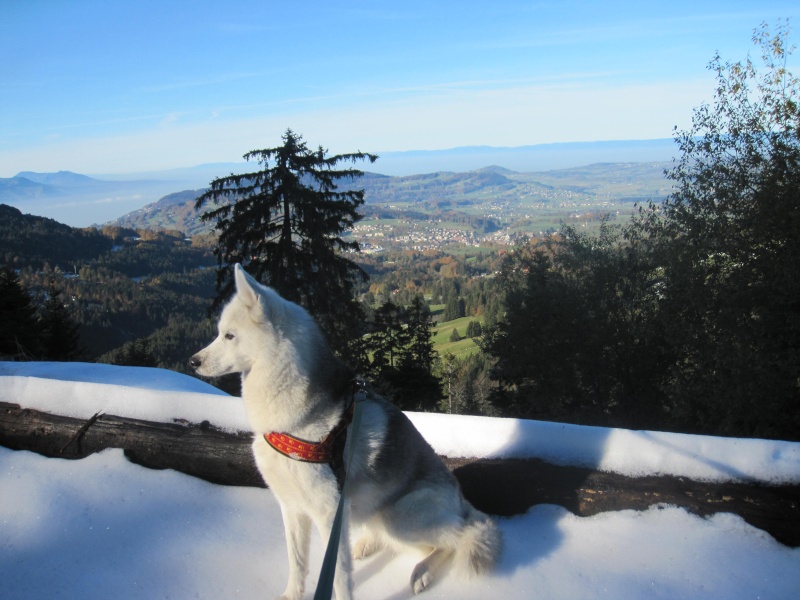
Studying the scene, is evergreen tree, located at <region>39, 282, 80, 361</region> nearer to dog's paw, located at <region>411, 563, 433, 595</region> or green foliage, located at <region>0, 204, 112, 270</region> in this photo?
dog's paw, located at <region>411, 563, 433, 595</region>

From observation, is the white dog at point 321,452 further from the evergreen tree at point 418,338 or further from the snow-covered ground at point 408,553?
the evergreen tree at point 418,338

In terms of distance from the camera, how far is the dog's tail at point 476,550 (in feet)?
9.59

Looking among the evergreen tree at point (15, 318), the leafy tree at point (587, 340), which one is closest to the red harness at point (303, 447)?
the leafy tree at point (587, 340)

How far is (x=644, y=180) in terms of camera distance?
329 ft

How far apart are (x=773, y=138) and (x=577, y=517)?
1324 centimetres

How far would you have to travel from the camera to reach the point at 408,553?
3.20 meters

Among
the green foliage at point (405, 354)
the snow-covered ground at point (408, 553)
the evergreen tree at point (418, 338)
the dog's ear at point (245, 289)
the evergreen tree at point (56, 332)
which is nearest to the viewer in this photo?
the dog's ear at point (245, 289)

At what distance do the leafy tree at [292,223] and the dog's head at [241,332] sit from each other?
12802 mm

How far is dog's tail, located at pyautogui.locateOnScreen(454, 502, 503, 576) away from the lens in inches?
115

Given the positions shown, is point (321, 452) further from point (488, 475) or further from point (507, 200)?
point (507, 200)

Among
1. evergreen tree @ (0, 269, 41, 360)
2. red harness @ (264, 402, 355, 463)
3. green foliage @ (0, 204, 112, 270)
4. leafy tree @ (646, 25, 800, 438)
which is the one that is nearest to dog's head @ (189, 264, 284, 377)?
red harness @ (264, 402, 355, 463)

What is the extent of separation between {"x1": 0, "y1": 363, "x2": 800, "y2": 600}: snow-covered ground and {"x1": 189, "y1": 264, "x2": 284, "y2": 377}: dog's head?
1.51 m

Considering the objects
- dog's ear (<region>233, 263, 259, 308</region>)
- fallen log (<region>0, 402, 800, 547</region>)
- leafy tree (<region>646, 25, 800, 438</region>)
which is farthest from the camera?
leafy tree (<region>646, 25, 800, 438</region>)

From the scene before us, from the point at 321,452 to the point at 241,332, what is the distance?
0.84m
